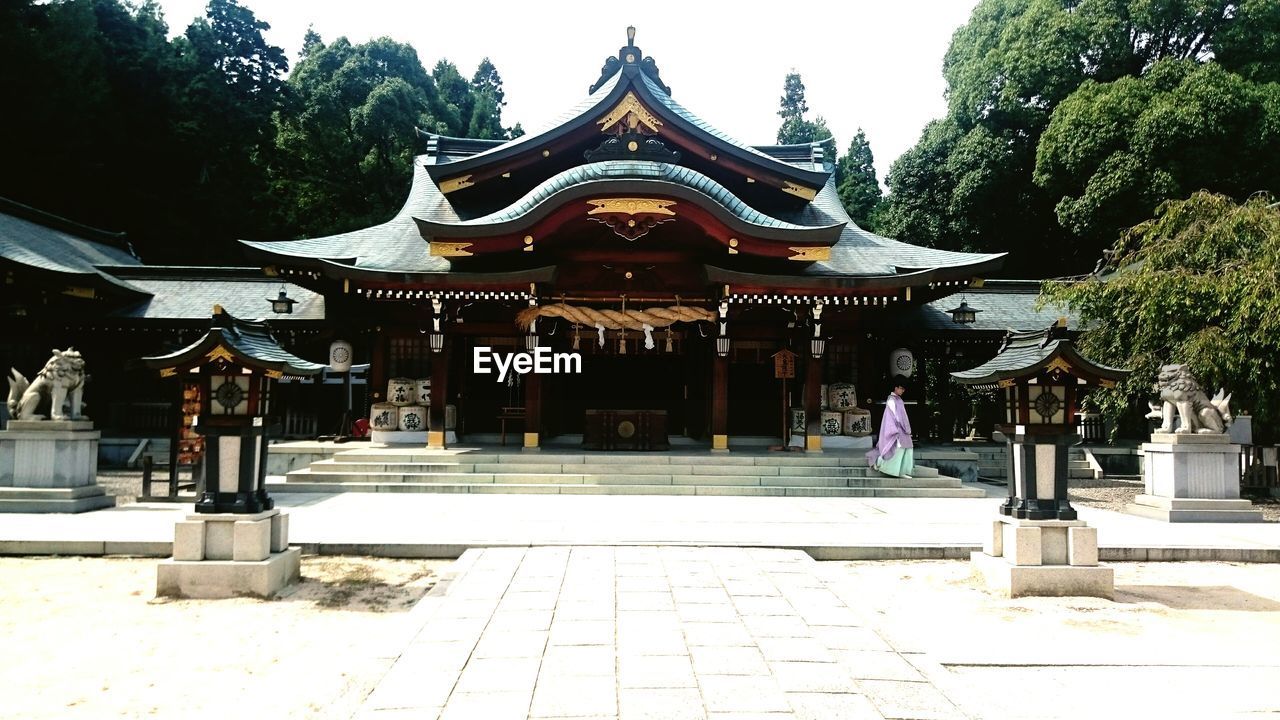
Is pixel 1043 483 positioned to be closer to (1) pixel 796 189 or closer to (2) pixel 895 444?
(2) pixel 895 444

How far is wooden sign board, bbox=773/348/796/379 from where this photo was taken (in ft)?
54.7

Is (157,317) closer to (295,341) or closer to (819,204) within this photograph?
(295,341)

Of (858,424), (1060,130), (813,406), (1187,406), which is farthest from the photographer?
(1060,130)

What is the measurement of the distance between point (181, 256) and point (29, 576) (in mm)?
31161

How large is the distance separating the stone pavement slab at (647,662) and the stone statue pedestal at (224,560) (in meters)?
1.84

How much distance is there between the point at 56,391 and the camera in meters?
11.2

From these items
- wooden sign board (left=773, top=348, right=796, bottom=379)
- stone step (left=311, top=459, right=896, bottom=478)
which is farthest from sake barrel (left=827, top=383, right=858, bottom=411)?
stone step (left=311, top=459, right=896, bottom=478)

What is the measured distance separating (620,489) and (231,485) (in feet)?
24.6

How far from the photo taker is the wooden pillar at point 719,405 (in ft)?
51.6

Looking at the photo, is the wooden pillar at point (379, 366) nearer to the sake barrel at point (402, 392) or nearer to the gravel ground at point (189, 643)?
the sake barrel at point (402, 392)

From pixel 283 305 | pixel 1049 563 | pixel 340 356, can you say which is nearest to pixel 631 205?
pixel 340 356

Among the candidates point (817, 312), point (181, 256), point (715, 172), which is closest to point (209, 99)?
point (181, 256)

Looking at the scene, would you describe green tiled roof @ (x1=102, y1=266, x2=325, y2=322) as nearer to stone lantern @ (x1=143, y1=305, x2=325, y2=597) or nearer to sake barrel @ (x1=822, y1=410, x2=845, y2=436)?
stone lantern @ (x1=143, y1=305, x2=325, y2=597)

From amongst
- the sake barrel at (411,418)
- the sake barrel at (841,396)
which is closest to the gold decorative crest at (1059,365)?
the sake barrel at (841,396)
